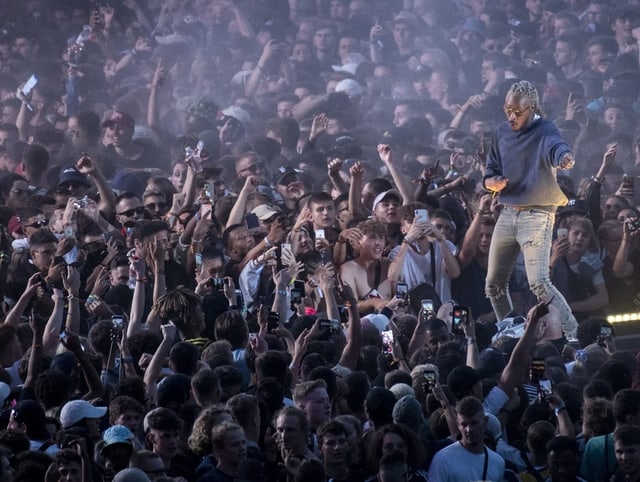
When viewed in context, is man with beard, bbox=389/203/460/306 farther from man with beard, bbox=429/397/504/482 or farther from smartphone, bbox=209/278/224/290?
man with beard, bbox=429/397/504/482

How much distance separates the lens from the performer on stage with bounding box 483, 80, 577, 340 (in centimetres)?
1095

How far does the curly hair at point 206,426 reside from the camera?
7273 millimetres

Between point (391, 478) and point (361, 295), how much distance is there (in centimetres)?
482

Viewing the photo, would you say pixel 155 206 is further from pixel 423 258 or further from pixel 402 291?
pixel 402 291

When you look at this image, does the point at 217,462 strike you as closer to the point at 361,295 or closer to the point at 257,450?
the point at 257,450

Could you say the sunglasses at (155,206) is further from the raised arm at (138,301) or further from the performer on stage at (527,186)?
the performer on stage at (527,186)

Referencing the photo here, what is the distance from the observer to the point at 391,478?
696cm

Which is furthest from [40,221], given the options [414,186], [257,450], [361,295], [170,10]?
[170,10]

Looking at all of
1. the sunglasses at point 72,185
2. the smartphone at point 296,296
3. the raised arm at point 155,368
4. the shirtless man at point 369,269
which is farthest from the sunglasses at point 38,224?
the raised arm at point 155,368

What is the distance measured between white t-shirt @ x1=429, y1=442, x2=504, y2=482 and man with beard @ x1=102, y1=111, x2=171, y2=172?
9436 mm

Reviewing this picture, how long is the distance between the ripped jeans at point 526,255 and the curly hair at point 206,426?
430 cm

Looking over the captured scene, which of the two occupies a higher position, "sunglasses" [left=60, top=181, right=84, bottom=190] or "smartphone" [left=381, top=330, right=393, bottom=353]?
"sunglasses" [left=60, top=181, right=84, bottom=190]

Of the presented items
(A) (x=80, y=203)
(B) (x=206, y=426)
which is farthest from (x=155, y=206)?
Result: (B) (x=206, y=426)

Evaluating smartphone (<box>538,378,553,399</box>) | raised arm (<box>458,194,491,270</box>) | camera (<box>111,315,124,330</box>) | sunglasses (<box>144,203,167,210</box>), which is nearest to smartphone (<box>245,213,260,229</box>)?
sunglasses (<box>144,203,167,210</box>)
